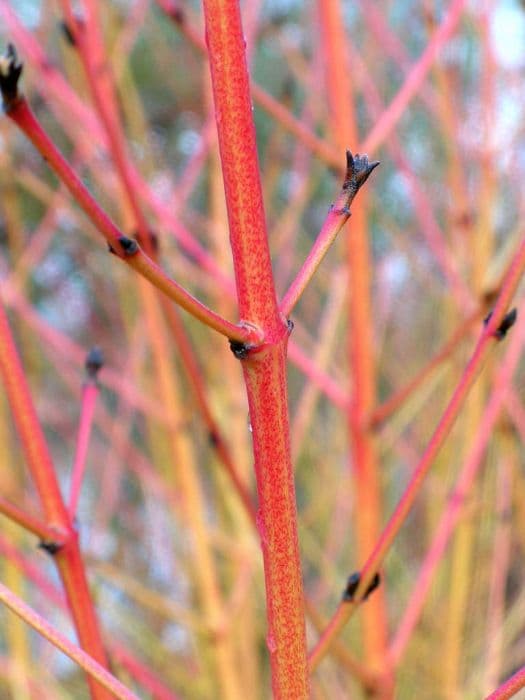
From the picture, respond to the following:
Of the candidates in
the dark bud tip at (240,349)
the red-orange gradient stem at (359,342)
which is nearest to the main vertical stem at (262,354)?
the dark bud tip at (240,349)

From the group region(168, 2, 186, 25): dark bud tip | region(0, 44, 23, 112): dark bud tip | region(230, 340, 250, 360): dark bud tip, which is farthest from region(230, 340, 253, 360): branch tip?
region(168, 2, 186, 25): dark bud tip

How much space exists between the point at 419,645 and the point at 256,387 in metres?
1.57

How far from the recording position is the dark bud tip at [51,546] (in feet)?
1.49

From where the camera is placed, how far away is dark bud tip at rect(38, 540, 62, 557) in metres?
0.45

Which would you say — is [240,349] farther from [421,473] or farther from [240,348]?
[421,473]

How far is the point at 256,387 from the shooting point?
0.35 metres

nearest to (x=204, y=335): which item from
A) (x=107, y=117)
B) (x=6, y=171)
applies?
(x=6, y=171)

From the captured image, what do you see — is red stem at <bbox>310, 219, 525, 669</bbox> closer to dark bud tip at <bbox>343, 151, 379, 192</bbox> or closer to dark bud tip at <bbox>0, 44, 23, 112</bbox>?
dark bud tip at <bbox>343, 151, 379, 192</bbox>

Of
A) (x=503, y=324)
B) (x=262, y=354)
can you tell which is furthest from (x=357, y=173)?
(x=503, y=324)

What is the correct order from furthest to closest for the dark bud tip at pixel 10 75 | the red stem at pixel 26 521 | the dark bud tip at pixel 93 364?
1. the dark bud tip at pixel 93 364
2. the red stem at pixel 26 521
3. the dark bud tip at pixel 10 75

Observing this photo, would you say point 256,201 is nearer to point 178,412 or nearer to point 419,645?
point 178,412

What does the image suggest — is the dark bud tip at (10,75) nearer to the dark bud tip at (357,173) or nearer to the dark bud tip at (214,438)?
the dark bud tip at (357,173)

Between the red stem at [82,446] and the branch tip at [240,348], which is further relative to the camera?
the red stem at [82,446]

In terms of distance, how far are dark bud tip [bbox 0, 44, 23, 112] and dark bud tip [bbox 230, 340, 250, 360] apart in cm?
12
